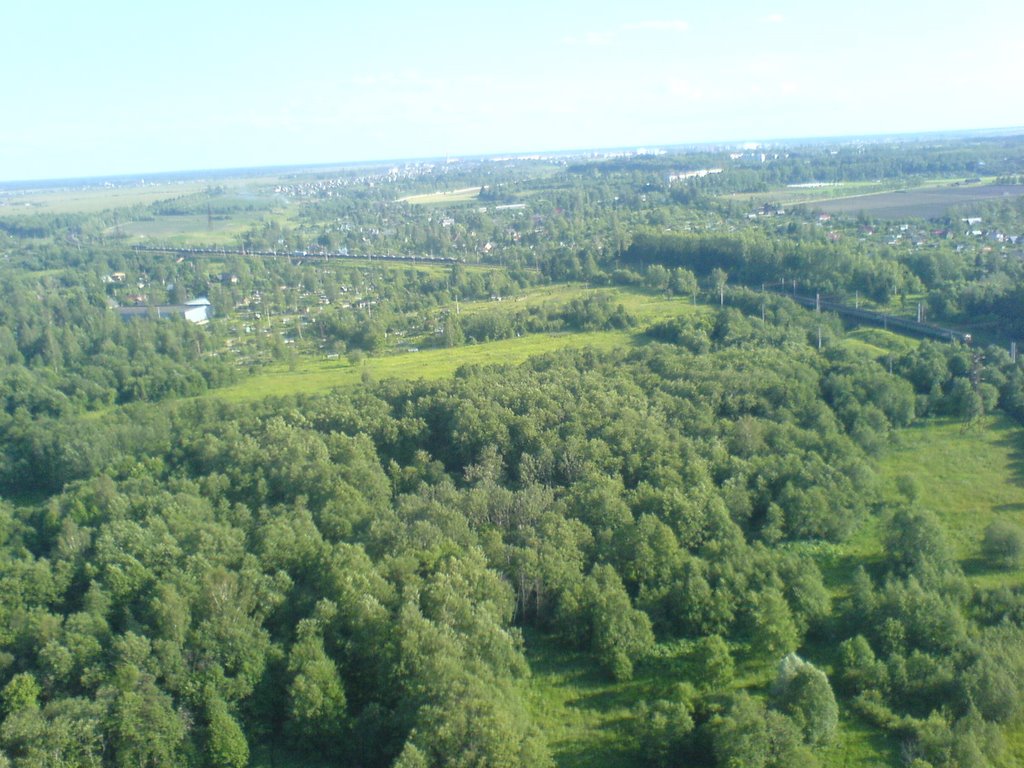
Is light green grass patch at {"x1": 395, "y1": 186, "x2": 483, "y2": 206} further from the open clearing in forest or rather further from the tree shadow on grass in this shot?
the tree shadow on grass

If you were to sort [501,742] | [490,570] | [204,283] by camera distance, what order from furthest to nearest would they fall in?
1. [204,283]
2. [490,570]
3. [501,742]

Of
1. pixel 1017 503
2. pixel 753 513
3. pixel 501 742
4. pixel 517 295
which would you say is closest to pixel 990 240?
pixel 517 295

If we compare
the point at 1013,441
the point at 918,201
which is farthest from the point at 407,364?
the point at 918,201

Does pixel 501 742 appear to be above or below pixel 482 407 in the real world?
below

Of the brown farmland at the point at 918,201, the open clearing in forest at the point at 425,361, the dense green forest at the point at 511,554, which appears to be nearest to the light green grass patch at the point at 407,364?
the open clearing in forest at the point at 425,361

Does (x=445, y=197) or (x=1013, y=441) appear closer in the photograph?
(x=1013, y=441)

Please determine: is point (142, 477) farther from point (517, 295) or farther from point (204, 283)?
point (204, 283)

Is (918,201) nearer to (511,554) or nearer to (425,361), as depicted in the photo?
(425,361)
